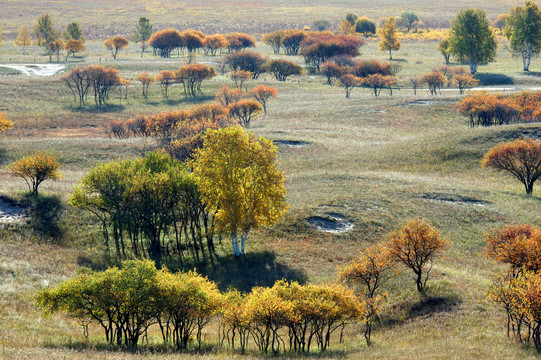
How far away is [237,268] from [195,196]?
9.60 metres

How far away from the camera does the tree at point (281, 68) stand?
554ft

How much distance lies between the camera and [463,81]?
144250 mm

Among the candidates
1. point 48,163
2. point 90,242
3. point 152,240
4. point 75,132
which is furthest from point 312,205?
point 75,132

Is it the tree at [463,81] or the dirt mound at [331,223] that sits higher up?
the tree at [463,81]

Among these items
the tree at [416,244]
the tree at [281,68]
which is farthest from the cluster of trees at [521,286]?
the tree at [281,68]

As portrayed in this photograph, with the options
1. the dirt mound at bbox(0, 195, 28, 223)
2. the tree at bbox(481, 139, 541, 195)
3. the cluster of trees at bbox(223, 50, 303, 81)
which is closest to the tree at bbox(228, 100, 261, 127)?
the cluster of trees at bbox(223, 50, 303, 81)

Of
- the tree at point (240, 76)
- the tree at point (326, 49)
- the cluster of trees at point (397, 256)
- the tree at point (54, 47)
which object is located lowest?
the cluster of trees at point (397, 256)

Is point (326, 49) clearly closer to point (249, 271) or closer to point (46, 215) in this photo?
point (46, 215)

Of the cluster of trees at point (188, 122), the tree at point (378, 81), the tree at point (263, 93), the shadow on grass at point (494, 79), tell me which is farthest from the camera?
the shadow on grass at point (494, 79)

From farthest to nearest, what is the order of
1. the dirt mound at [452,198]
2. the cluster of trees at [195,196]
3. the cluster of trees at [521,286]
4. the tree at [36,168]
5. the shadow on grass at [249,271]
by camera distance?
1. the dirt mound at [452,198]
2. the tree at [36,168]
3. the cluster of trees at [195,196]
4. the shadow on grass at [249,271]
5. the cluster of trees at [521,286]

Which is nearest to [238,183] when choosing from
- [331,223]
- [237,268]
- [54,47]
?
[237,268]

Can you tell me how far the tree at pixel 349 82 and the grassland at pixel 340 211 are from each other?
8.67 m

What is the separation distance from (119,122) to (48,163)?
49585 mm

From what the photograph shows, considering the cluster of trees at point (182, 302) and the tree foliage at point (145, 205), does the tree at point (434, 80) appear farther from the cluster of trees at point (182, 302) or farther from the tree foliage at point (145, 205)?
the cluster of trees at point (182, 302)
